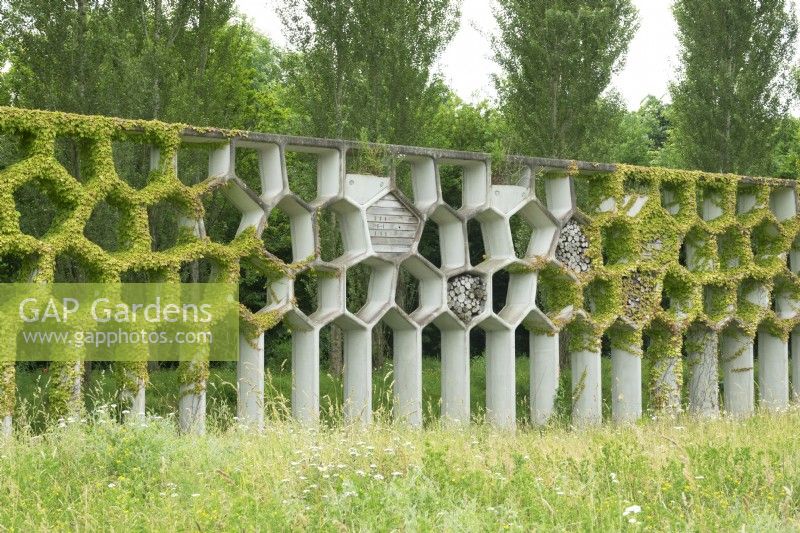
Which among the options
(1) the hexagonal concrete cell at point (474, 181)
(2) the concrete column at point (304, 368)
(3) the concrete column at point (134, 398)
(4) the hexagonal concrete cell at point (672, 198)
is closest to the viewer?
(3) the concrete column at point (134, 398)

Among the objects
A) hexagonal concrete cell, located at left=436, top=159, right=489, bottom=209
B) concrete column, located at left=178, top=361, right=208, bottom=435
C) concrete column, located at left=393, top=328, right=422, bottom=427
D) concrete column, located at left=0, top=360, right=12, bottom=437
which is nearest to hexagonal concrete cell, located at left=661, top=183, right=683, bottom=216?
hexagonal concrete cell, located at left=436, top=159, right=489, bottom=209

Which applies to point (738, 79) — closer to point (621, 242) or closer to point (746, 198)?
point (746, 198)

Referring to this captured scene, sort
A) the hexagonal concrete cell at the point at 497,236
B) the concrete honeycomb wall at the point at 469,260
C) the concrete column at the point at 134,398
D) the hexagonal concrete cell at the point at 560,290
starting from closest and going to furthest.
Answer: the concrete column at the point at 134,398
the concrete honeycomb wall at the point at 469,260
the hexagonal concrete cell at the point at 497,236
the hexagonal concrete cell at the point at 560,290

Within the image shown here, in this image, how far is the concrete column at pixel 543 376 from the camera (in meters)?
13.6

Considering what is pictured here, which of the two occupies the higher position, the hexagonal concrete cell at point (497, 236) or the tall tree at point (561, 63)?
the tall tree at point (561, 63)

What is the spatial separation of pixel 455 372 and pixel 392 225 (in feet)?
6.44

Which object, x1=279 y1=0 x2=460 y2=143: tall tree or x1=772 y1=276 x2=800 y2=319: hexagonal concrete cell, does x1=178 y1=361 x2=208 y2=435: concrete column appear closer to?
x1=279 y1=0 x2=460 y2=143: tall tree

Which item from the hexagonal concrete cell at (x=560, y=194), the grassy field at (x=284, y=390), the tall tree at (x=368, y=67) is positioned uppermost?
the tall tree at (x=368, y=67)

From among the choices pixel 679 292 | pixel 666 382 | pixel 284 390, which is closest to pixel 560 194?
pixel 679 292

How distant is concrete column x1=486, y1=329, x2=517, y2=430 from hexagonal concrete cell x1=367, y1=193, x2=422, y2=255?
1.78 meters

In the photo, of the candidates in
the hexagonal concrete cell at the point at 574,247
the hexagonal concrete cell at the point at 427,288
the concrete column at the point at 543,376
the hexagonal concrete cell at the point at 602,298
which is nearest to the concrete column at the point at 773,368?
the hexagonal concrete cell at the point at 602,298

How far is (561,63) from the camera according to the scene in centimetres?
1789

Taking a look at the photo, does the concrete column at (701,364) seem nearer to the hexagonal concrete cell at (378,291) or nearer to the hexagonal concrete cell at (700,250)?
the hexagonal concrete cell at (700,250)

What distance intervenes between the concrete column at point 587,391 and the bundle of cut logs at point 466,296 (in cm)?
187
